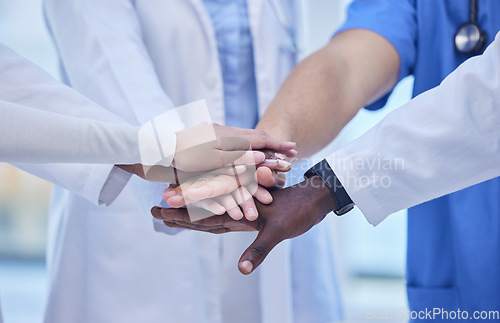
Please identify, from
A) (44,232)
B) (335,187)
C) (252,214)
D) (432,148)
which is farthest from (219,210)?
(44,232)

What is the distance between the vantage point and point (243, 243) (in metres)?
1.06

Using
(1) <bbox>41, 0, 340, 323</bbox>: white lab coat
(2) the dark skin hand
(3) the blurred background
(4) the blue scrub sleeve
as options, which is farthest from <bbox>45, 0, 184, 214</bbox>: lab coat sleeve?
(3) the blurred background

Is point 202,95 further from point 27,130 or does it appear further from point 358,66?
point 27,130

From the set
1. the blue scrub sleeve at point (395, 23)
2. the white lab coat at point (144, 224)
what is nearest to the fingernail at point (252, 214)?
the white lab coat at point (144, 224)

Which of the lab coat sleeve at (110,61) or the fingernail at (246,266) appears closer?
the fingernail at (246,266)

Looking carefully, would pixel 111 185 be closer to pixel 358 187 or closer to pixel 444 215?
pixel 358 187

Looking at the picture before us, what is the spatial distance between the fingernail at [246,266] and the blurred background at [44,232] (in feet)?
3.16

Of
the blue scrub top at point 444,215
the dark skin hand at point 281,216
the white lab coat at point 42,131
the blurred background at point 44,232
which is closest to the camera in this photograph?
the white lab coat at point 42,131

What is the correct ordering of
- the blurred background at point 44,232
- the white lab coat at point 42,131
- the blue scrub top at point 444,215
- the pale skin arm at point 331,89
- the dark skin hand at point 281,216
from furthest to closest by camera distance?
the blurred background at point 44,232 → the pale skin arm at point 331,89 → the blue scrub top at point 444,215 → the dark skin hand at point 281,216 → the white lab coat at point 42,131

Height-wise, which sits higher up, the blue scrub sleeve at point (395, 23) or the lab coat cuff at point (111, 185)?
the blue scrub sleeve at point (395, 23)

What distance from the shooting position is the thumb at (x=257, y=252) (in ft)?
2.03

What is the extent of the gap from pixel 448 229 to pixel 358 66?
1.09ft

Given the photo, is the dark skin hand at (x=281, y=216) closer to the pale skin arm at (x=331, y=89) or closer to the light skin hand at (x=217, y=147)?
the light skin hand at (x=217, y=147)

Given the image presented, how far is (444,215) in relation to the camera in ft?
2.89
